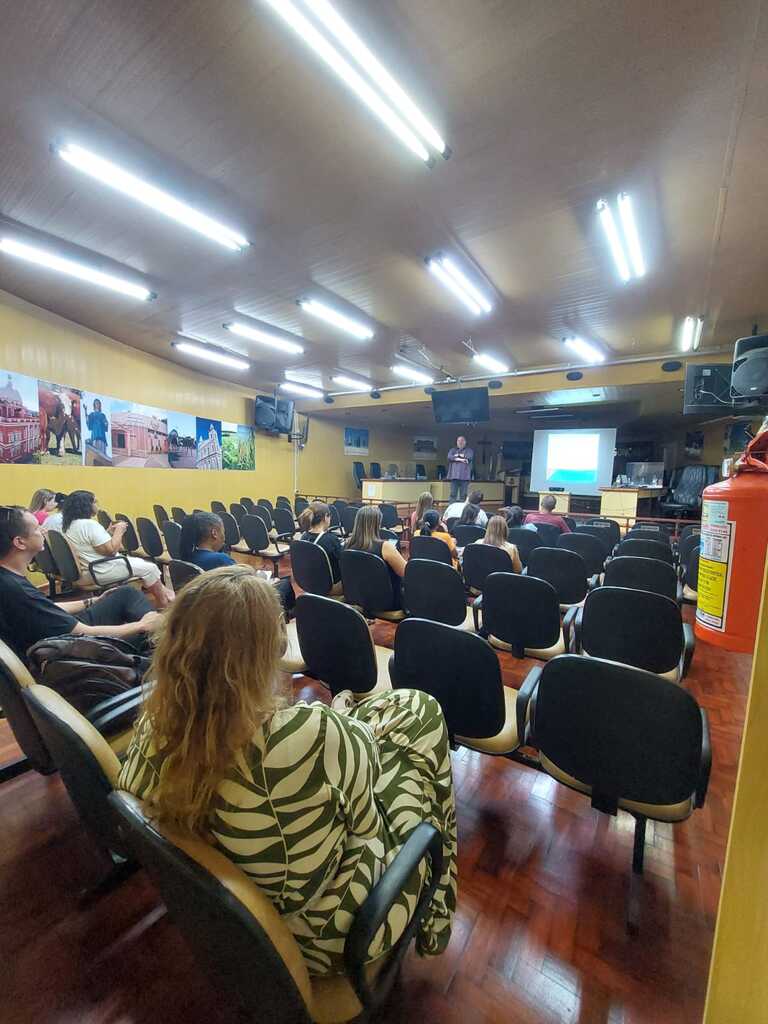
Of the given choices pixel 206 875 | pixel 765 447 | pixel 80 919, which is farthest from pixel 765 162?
pixel 80 919

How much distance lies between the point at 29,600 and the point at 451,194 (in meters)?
3.52

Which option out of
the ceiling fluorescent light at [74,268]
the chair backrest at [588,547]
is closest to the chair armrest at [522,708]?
the chair backrest at [588,547]

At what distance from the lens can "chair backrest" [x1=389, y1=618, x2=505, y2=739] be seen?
4.36 feet

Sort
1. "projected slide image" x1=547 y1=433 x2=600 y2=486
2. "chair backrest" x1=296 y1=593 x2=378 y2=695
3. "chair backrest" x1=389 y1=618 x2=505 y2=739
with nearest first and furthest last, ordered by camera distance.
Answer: "chair backrest" x1=389 y1=618 x2=505 y2=739
"chair backrest" x1=296 y1=593 x2=378 y2=695
"projected slide image" x1=547 y1=433 x2=600 y2=486

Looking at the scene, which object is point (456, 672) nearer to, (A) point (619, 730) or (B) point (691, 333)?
(A) point (619, 730)

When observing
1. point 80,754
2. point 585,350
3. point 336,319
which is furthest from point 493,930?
point 585,350

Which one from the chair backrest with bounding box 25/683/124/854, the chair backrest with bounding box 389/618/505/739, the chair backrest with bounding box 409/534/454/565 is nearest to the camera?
the chair backrest with bounding box 25/683/124/854

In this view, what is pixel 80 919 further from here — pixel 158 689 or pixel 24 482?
pixel 24 482

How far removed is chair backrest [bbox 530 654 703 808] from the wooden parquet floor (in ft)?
1.24

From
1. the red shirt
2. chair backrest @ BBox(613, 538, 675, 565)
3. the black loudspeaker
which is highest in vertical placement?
the black loudspeaker

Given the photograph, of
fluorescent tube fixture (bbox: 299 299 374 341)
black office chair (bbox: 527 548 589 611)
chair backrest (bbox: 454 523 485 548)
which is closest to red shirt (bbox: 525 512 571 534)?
chair backrest (bbox: 454 523 485 548)

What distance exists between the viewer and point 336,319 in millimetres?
5047

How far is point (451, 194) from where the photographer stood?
2.82m

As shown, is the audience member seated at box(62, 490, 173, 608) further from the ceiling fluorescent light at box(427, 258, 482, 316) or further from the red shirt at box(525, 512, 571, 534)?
the red shirt at box(525, 512, 571, 534)
